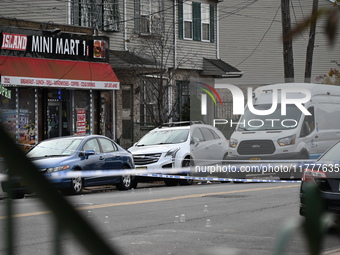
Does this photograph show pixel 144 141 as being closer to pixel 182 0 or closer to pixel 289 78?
pixel 289 78

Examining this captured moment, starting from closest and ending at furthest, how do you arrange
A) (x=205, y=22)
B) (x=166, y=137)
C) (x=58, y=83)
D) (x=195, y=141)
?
(x=195, y=141) < (x=166, y=137) < (x=58, y=83) < (x=205, y=22)

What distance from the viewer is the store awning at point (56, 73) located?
2386 centimetres

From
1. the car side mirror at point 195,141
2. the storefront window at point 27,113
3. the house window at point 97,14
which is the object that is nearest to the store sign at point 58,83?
the storefront window at point 27,113

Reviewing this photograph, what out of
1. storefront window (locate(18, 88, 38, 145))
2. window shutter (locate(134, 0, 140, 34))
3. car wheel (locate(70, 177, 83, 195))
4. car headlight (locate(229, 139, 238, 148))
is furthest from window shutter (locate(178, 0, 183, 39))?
car wheel (locate(70, 177, 83, 195))

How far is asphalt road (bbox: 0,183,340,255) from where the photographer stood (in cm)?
935

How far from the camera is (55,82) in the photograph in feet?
82.6

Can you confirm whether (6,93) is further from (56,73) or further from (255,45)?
(255,45)

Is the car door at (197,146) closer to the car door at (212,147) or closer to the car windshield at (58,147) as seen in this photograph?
the car door at (212,147)

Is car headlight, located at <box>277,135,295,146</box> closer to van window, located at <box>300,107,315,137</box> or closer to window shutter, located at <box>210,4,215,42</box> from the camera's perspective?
van window, located at <box>300,107,315,137</box>

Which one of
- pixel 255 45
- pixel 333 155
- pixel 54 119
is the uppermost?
pixel 255 45

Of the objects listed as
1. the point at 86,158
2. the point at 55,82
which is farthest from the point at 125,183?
the point at 55,82

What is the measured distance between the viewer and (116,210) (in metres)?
13.5

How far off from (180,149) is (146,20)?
35.6ft

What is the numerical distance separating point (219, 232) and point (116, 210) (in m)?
3.35
